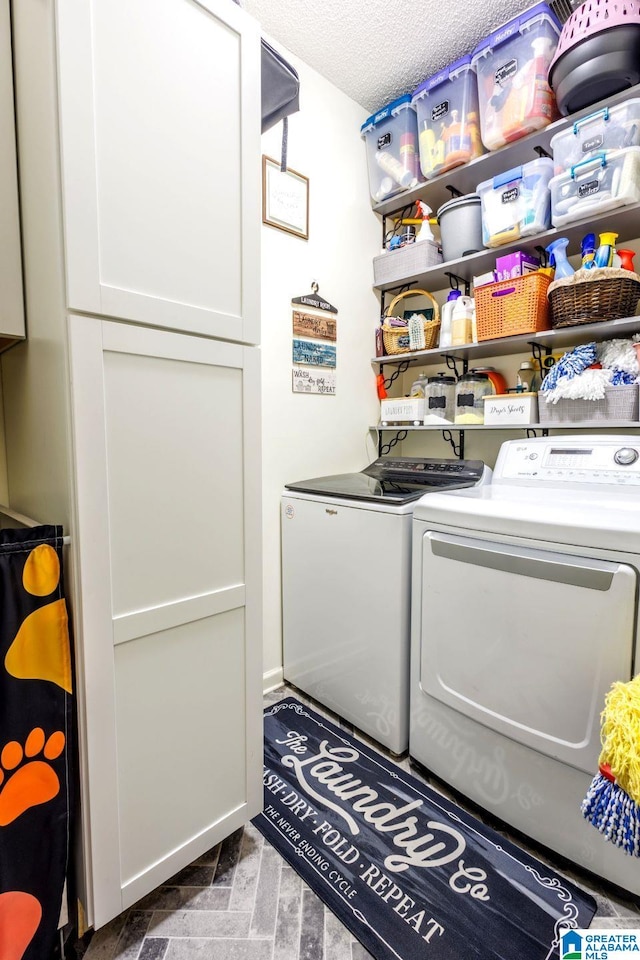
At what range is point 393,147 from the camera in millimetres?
2119

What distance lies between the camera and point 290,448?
2.06 meters

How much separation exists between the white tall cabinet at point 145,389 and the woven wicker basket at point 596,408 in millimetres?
1189

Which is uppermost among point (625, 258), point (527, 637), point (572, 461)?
point (625, 258)

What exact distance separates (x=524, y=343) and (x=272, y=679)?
1.87 meters

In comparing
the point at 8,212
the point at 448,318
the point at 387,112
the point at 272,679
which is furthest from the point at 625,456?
the point at 387,112

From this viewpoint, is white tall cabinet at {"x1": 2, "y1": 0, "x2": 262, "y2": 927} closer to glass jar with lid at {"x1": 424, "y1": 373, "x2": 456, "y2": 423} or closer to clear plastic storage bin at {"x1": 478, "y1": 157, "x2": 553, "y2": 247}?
clear plastic storage bin at {"x1": 478, "y1": 157, "x2": 553, "y2": 247}

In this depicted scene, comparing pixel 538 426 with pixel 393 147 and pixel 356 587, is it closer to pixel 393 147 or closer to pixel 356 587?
pixel 356 587

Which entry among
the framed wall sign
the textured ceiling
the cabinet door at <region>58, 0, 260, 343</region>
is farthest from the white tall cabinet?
the textured ceiling

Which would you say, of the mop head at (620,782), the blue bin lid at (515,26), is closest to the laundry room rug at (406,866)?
the mop head at (620,782)

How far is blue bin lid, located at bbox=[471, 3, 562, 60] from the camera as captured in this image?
1.56 meters

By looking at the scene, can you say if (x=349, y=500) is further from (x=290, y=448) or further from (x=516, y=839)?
(x=516, y=839)

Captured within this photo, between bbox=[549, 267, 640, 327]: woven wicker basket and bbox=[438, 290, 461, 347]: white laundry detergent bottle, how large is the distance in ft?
1.60

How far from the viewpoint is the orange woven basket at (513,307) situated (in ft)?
5.61

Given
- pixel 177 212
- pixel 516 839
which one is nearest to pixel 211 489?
pixel 177 212
